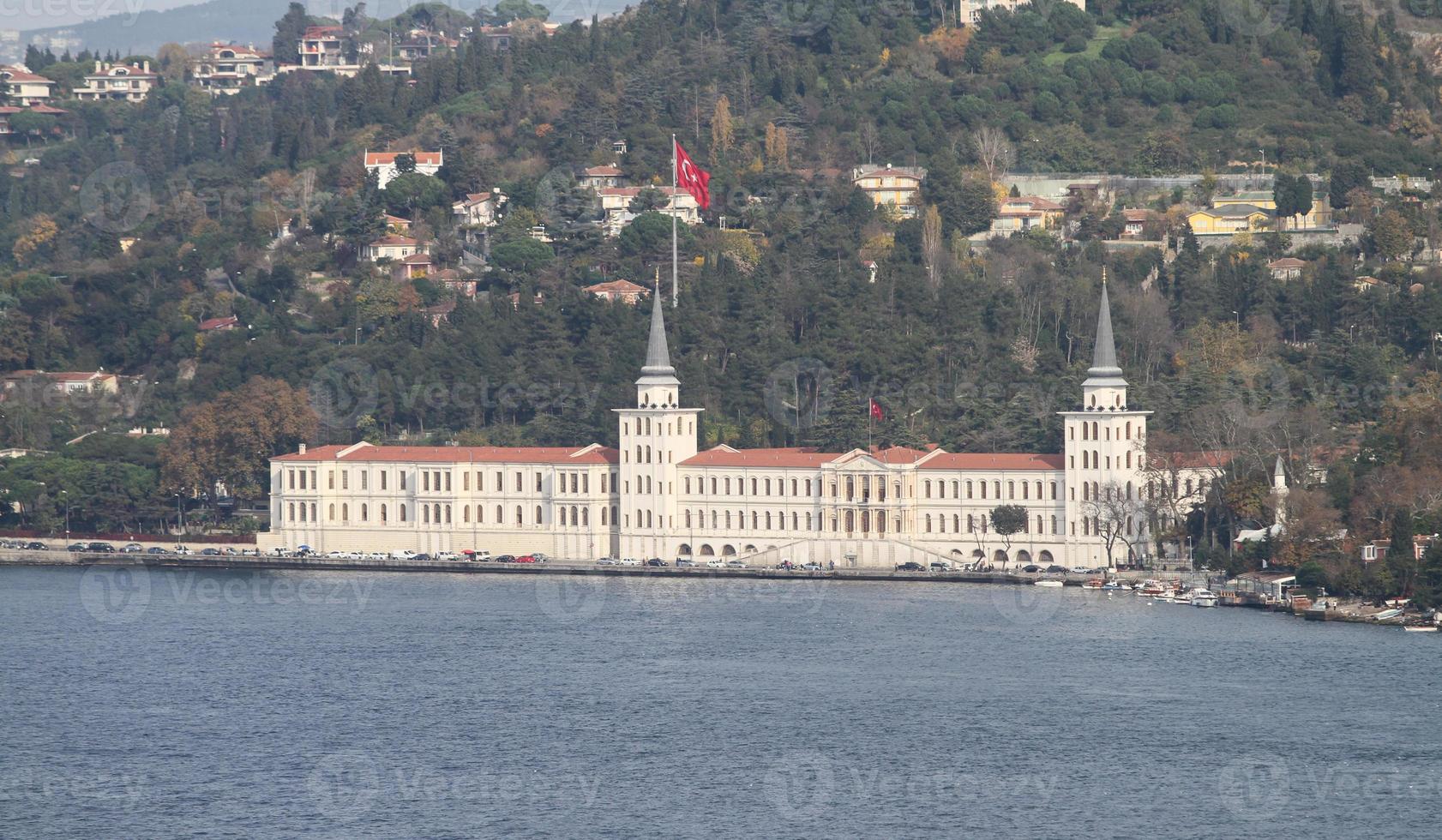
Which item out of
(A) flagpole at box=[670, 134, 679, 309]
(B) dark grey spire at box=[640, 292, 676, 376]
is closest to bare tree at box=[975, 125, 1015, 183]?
(A) flagpole at box=[670, 134, 679, 309]

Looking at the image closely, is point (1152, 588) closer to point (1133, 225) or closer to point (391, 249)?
point (1133, 225)

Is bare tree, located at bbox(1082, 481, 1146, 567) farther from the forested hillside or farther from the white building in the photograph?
Result: the forested hillside

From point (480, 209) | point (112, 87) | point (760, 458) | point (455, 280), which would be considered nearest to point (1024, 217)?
point (455, 280)

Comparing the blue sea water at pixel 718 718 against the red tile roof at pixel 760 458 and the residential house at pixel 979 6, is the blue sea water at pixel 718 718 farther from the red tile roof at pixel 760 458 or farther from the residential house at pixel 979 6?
the residential house at pixel 979 6

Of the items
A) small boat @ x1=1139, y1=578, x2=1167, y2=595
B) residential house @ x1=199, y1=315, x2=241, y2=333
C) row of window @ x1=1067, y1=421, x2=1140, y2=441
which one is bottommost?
small boat @ x1=1139, y1=578, x2=1167, y2=595

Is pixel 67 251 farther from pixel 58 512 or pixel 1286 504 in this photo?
pixel 1286 504

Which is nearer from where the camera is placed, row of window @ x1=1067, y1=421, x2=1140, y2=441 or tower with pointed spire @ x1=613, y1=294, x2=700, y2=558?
row of window @ x1=1067, y1=421, x2=1140, y2=441

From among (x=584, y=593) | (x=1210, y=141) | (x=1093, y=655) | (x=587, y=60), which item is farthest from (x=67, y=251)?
(x=1093, y=655)
